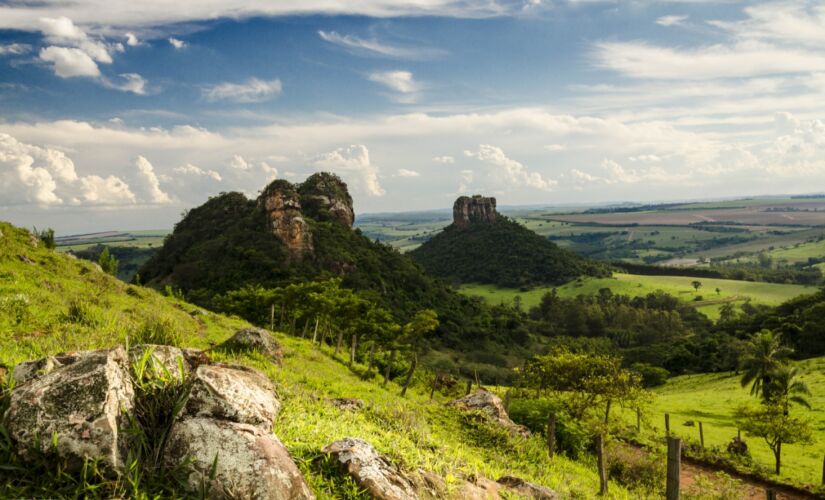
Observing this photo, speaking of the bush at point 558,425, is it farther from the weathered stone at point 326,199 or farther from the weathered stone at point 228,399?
the weathered stone at point 326,199

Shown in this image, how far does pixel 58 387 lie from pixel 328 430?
439cm

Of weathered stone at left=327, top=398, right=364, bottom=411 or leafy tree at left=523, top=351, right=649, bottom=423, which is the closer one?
weathered stone at left=327, top=398, right=364, bottom=411

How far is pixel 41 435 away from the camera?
17.7 ft

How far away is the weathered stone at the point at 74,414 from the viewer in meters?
5.38

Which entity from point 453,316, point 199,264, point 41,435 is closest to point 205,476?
point 41,435

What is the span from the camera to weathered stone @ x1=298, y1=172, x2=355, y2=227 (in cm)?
11144

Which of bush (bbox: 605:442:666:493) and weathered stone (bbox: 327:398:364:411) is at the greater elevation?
weathered stone (bbox: 327:398:364:411)

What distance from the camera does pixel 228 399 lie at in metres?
6.30

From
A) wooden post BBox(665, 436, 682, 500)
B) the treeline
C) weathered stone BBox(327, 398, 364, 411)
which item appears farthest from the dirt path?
the treeline

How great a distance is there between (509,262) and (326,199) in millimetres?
92021

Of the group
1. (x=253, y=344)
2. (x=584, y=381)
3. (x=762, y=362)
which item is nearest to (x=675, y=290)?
(x=762, y=362)

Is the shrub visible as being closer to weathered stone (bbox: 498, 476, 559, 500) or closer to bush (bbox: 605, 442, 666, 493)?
weathered stone (bbox: 498, 476, 559, 500)

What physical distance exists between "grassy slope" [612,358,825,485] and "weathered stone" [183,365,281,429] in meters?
34.5

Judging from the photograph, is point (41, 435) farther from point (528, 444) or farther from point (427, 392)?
point (427, 392)
